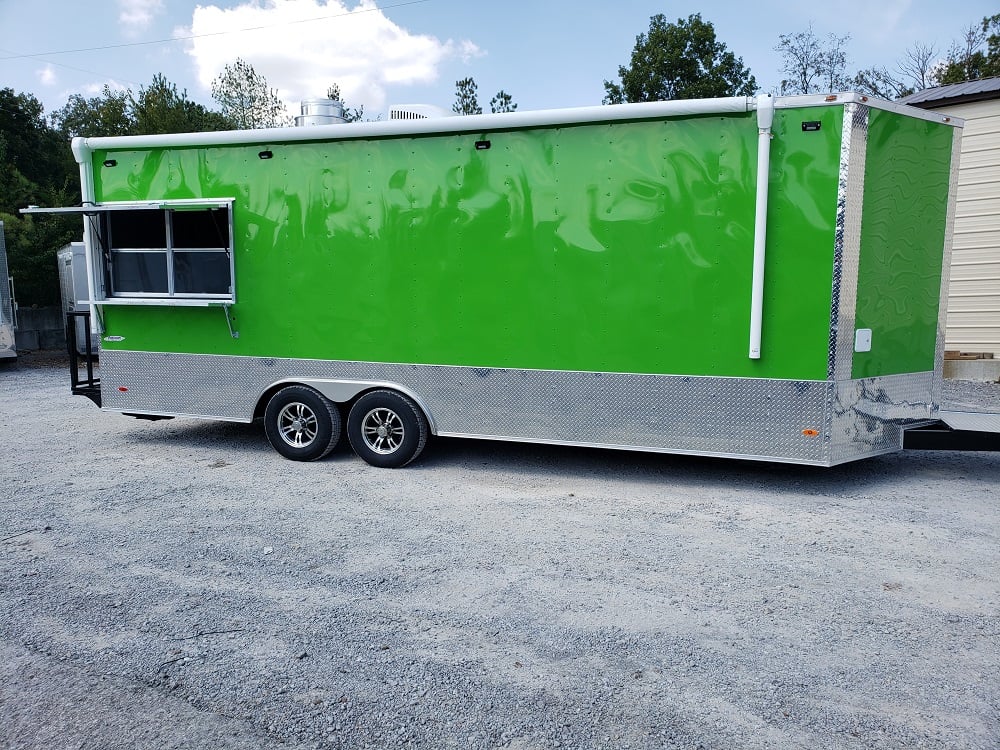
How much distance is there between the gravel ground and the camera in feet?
9.95

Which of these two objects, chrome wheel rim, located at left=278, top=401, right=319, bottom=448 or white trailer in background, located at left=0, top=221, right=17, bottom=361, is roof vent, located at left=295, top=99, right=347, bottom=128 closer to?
chrome wheel rim, located at left=278, top=401, right=319, bottom=448

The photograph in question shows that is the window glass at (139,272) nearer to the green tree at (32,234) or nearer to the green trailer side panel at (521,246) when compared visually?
the green trailer side panel at (521,246)

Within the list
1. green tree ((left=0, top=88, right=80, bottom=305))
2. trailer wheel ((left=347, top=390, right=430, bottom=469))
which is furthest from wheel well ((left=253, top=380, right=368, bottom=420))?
green tree ((left=0, top=88, right=80, bottom=305))

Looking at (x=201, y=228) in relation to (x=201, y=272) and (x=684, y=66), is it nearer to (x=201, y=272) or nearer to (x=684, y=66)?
(x=201, y=272)

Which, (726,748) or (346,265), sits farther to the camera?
(346,265)

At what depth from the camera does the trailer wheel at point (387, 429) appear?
6.88m

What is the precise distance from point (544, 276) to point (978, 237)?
837 cm

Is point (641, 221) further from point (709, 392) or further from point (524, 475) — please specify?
point (524, 475)

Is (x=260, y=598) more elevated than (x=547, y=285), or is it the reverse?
(x=547, y=285)

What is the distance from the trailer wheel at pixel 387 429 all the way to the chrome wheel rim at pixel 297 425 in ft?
1.29

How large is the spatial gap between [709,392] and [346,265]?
10.9 ft

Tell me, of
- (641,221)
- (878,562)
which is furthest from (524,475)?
(878,562)

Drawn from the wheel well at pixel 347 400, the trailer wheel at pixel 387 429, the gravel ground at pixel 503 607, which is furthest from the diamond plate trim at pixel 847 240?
the trailer wheel at pixel 387 429

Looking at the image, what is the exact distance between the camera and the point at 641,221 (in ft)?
19.8
